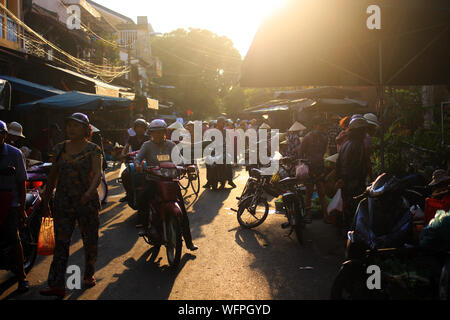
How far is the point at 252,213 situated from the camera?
23.9 feet

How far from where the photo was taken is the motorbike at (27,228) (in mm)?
4234

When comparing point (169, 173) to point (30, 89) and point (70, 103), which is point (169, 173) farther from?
point (30, 89)

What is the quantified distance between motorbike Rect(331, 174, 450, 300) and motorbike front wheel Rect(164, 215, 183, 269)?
212 centimetres

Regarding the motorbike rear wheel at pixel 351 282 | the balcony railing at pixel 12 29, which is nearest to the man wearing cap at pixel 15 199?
the motorbike rear wheel at pixel 351 282

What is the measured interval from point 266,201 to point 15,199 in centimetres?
436

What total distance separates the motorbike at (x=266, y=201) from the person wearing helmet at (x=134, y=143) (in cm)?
249

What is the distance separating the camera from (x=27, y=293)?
14.2 feet

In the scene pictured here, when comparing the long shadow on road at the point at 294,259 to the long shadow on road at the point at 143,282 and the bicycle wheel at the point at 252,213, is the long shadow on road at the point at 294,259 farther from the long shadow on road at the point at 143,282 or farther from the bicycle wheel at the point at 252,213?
the long shadow on road at the point at 143,282

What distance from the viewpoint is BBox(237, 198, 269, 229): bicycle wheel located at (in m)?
7.33

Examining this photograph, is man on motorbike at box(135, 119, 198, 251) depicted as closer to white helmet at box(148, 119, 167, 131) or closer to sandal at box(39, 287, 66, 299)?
white helmet at box(148, 119, 167, 131)

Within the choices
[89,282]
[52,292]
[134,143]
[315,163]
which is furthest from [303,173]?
[52,292]

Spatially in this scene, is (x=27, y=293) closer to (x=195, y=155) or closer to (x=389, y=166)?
(x=389, y=166)

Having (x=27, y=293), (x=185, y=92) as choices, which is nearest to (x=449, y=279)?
(x=27, y=293)

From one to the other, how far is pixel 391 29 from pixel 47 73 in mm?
17155
